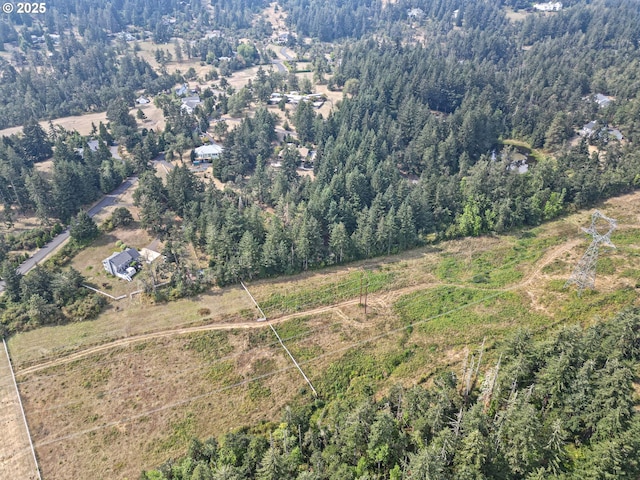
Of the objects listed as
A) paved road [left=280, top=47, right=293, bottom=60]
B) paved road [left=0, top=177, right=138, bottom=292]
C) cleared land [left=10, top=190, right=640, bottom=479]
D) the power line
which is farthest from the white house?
paved road [left=280, top=47, right=293, bottom=60]

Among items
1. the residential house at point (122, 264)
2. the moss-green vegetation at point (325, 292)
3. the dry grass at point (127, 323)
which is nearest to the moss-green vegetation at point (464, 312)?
the moss-green vegetation at point (325, 292)

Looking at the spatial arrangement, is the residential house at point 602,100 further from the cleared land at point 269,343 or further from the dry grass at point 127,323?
the dry grass at point 127,323

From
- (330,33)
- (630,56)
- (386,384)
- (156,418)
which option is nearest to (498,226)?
(386,384)

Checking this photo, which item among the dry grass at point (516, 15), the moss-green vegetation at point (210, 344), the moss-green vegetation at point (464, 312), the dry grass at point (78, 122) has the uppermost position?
the dry grass at point (516, 15)

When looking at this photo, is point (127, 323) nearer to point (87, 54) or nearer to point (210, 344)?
point (210, 344)

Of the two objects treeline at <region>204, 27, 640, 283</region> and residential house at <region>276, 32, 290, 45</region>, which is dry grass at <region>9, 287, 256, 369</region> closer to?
treeline at <region>204, 27, 640, 283</region>

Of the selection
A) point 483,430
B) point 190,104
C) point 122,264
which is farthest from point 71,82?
point 483,430
